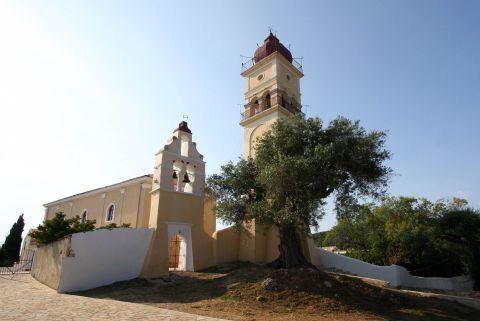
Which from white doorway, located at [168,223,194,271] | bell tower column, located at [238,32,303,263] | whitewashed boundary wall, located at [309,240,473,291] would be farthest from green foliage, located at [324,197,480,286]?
white doorway, located at [168,223,194,271]

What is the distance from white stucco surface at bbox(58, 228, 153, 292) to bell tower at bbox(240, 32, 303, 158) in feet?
37.2

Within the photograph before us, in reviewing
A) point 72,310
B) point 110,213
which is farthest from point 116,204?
point 72,310

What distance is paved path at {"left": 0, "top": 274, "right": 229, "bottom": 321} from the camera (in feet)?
32.7

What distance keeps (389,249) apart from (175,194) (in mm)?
17680

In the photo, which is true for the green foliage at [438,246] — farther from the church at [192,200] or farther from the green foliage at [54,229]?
the green foliage at [54,229]

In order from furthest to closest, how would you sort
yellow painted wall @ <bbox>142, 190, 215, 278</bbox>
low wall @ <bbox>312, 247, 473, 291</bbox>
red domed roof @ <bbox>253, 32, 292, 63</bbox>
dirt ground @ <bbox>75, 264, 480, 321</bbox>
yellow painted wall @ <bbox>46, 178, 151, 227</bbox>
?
1. red domed roof @ <bbox>253, 32, 292, 63</bbox>
2. yellow painted wall @ <bbox>46, 178, 151, 227</bbox>
3. low wall @ <bbox>312, 247, 473, 291</bbox>
4. yellow painted wall @ <bbox>142, 190, 215, 278</bbox>
5. dirt ground @ <bbox>75, 264, 480, 321</bbox>

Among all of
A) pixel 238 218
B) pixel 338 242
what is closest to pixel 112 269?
pixel 238 218

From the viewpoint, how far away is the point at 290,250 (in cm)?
1855

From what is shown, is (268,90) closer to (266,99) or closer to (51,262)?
(266,99)

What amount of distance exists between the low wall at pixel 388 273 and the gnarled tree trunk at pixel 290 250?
651 centimetres

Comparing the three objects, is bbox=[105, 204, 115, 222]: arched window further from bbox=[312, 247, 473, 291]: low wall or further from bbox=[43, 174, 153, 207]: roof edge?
bbox=[312, 247, 473, 291]: low wall

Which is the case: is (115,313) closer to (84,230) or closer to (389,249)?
(84,230)

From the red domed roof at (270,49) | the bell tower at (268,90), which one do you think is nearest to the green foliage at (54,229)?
the bell tower at (268,90)

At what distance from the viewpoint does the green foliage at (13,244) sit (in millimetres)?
35278
